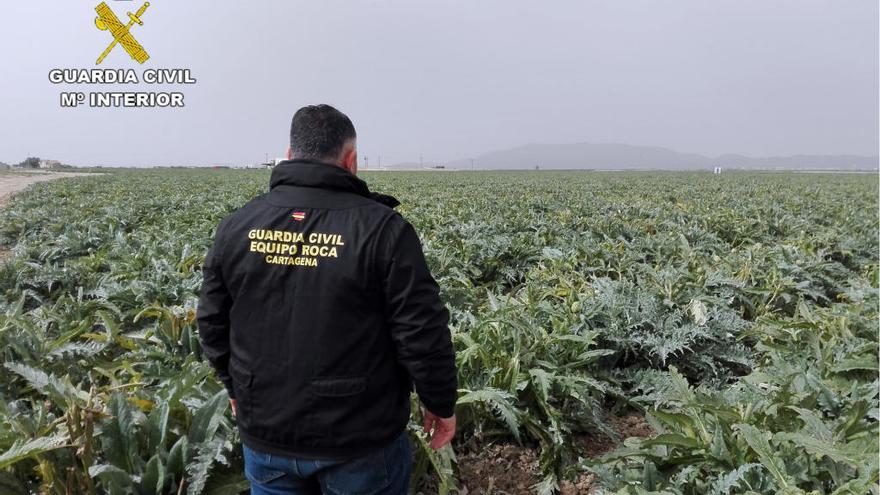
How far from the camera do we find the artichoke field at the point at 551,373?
7.61 feet

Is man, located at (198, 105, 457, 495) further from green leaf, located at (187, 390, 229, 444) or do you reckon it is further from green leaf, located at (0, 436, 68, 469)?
green leaf, located at (0, 436, 68, 469)

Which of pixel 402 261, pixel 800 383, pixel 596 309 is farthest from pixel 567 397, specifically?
pixel 402 261

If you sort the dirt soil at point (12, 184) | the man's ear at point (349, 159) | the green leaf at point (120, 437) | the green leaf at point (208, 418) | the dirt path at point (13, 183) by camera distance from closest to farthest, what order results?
the man's ear at point (349, 159), the green leaf at point (120, 437), the green leaf at point (208, 418), the dirt soil at point (12, 184), the dirt path at point (13, 183)

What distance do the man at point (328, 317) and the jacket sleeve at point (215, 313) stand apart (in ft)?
0.19

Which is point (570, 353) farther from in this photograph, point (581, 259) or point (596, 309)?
point (581, 259)

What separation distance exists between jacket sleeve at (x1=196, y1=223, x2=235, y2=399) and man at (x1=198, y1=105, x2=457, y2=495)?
0.06 metres

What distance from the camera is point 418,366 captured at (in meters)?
1.74

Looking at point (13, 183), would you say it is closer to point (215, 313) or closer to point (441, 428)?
point (215, 313)

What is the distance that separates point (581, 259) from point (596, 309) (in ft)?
8.18

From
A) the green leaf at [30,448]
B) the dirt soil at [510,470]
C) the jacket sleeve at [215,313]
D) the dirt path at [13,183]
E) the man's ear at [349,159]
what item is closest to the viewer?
the man's ear at [349,159]

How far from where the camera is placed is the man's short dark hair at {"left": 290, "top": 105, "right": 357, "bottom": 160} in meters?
1.72

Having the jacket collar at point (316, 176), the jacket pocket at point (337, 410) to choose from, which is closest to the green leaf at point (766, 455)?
the jacket pocket at point (337, 410)

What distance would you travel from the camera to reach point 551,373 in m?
3.36

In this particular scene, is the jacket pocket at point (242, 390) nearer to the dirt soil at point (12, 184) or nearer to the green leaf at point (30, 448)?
the green leaf at point (30, 448)
